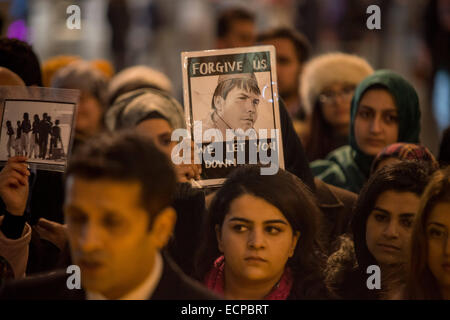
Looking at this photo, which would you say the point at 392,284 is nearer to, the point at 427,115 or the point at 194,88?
the point at 194,88

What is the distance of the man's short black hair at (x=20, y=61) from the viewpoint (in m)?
3.46

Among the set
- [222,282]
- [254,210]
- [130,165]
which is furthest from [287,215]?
[130,165]

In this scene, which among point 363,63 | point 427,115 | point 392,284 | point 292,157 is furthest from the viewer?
point 427,115

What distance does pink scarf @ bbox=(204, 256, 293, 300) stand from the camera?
9.09 feet

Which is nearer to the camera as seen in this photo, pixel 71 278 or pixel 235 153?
pixel 71 278

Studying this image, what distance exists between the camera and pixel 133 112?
4031 mm

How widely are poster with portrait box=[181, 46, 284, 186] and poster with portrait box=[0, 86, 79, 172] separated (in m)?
0.50

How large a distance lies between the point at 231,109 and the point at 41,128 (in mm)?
784

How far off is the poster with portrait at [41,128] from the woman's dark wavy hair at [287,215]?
0.68 meters

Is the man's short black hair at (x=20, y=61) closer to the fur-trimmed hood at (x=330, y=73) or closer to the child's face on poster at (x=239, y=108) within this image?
the child's face on poster at (x=239, y=108)

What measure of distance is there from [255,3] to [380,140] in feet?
45.2

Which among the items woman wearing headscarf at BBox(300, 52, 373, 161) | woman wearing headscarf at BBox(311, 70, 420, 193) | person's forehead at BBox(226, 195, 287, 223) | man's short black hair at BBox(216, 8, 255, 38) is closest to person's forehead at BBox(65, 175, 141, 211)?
person's forehead at BBox(226, 195, 287, 223)

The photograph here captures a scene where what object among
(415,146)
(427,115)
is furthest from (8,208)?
(427,115)

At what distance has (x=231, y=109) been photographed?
3.05 meters
